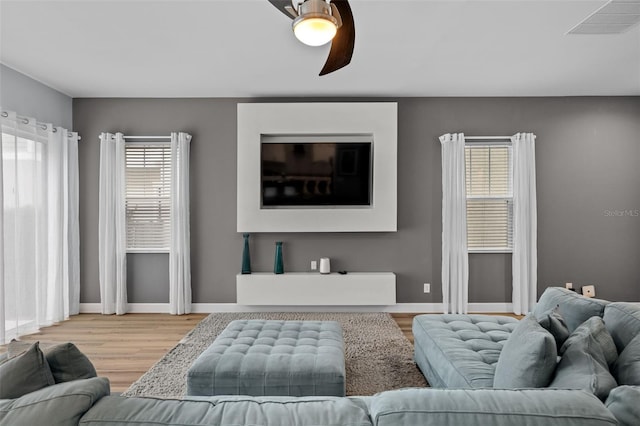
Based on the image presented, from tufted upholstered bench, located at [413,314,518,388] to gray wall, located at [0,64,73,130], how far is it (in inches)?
170

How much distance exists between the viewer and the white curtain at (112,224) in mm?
5008

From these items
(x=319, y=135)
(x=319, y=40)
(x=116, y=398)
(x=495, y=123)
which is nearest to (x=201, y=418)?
(x=116, y=398)

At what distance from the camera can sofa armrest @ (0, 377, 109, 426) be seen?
3.34 ft

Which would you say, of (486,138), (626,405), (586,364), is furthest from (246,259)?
(626,405)

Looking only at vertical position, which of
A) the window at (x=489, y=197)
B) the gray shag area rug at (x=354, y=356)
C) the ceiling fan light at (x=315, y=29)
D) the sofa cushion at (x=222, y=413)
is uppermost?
the ceiling fan light at (x=315, y=29)

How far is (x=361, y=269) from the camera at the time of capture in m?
5.15

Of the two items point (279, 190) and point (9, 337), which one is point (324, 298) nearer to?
point (279, 190)

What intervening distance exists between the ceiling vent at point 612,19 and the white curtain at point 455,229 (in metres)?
1.87

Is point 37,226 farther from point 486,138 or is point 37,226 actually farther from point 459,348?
point 486,138

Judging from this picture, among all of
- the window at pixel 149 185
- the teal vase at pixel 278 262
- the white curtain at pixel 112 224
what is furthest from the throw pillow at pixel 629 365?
the white curtain at pixel 112 224

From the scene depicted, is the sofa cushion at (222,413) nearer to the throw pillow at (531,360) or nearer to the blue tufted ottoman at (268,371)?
the throw pillow at (531,360)

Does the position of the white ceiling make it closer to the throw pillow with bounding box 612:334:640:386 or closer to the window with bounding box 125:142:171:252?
the window with bounding box 125:142:171:252

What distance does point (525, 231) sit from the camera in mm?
4973

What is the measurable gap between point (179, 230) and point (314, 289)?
1.74m
